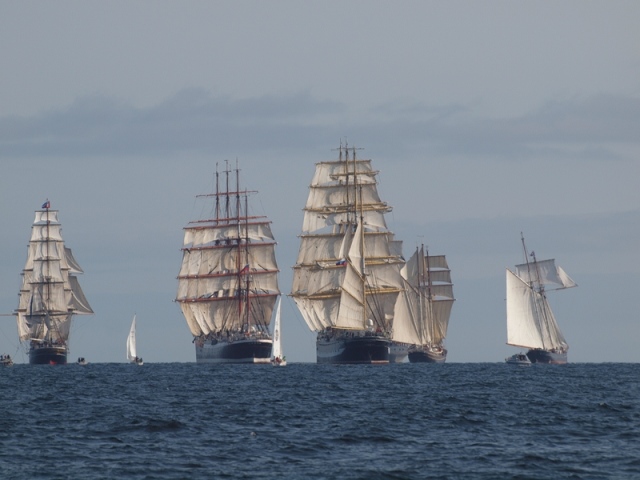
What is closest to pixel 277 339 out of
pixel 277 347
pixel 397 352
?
pixel 277 347

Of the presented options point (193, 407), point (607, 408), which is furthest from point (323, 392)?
point (607, 408)

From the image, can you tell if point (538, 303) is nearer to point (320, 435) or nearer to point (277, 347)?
point (277, 347)

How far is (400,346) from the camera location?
193 m

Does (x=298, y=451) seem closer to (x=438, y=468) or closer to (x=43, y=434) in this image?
(x=438, y=468)

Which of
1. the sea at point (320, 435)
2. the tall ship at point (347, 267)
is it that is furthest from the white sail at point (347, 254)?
the sea at point (320, 435)

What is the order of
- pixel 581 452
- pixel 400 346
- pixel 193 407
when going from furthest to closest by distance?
1. pixel 400 346
2. pixel 193 407
3. pixel 581 452

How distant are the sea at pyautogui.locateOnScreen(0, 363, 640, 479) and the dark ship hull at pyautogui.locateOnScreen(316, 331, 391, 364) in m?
73.7

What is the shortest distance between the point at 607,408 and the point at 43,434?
32771mm

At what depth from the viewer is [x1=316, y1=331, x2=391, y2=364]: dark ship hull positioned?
6486 inches

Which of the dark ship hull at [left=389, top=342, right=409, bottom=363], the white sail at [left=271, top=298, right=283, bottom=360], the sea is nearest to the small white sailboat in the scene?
the white sail at [left=271, top=298, right=283, bottom=360]

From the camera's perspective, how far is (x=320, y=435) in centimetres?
5603

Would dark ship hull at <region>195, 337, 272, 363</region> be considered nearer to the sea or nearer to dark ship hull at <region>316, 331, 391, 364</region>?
dark ship hull at <region>316, 331, 391, 364</region>

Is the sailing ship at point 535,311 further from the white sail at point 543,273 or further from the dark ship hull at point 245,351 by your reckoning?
the dark ship hull at point 245,351

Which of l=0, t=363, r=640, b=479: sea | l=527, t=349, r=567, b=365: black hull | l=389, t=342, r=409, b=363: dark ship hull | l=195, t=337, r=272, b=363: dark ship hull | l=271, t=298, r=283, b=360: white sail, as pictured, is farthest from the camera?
l=389, t=342, r=409, b=363: dark ship hull
